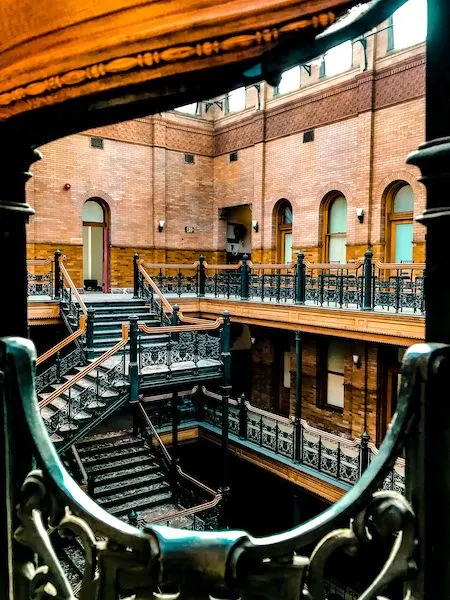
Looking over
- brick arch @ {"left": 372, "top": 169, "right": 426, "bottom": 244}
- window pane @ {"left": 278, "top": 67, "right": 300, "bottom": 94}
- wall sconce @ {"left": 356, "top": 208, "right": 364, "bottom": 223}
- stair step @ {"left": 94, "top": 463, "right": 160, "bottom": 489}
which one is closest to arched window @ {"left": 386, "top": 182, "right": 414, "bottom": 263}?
brick arch @ {"left": 372, "top": 169, "right": 426, "bottom": 244}

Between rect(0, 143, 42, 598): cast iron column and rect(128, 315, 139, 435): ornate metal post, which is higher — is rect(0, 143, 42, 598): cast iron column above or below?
above

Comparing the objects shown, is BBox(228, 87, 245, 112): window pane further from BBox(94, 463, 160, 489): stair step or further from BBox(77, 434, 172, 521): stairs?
BBox(94, 463, 160, 489): stair step

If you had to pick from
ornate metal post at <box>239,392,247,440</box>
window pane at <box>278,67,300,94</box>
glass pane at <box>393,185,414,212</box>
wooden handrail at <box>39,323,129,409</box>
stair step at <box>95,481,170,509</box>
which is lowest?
stair step at <box>95,481,170,509</box>

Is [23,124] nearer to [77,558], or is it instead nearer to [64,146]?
[77,558]

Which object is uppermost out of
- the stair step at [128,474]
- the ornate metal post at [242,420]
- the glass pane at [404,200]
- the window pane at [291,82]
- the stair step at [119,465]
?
the window pane at [291,82]

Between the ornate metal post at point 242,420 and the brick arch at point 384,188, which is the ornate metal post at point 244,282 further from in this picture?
the brick arch at point 384,188

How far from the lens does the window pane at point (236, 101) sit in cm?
1933

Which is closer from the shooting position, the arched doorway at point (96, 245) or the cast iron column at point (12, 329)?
the cast iron column at point (12, 329)

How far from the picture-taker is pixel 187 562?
136 centimetres

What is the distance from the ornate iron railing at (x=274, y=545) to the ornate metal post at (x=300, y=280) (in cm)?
1121

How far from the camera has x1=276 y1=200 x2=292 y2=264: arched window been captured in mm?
18203

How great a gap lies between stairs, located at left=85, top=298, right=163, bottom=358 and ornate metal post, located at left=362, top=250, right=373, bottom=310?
191 inches

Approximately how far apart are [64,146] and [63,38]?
56.3ft

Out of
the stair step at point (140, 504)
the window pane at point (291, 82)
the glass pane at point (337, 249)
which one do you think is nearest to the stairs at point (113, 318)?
the stair step at point (140, 504)
